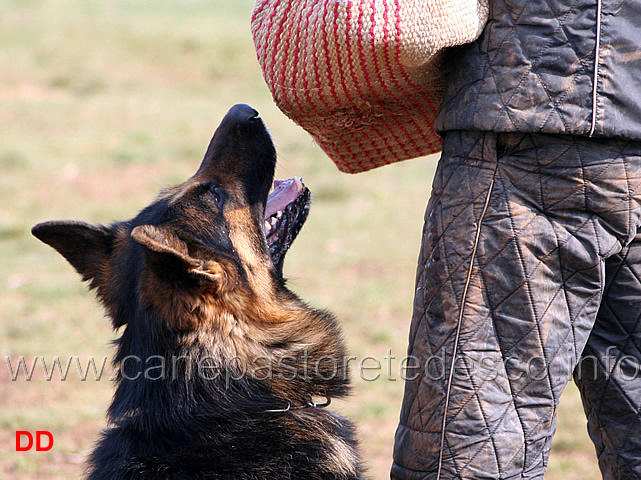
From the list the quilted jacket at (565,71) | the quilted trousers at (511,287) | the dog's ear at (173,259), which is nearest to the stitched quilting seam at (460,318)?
the quilted trousers at (511,287)

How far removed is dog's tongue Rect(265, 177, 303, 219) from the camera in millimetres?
3100

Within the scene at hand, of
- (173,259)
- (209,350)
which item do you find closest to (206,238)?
(173,259)

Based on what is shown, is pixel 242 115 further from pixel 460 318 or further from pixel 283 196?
pixel 460 318

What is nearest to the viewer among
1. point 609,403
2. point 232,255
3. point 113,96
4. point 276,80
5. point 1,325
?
point 276,80

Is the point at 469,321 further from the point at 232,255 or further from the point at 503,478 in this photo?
the point at 232,255

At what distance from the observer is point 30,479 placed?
3.90m

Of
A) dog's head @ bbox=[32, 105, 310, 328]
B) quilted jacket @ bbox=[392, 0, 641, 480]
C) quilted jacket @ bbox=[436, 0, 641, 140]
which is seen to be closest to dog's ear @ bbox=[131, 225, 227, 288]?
dog's head @ bbox=[32, 105, 310, 328]

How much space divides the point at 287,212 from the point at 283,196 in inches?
3.1

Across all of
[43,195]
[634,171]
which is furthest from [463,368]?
[43,195]

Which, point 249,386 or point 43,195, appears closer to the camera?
point 249,386

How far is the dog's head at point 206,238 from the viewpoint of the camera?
2457 mm

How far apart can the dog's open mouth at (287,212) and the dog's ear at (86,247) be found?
2.23ft

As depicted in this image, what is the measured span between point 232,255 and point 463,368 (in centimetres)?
108

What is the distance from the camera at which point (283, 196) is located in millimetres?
3125
